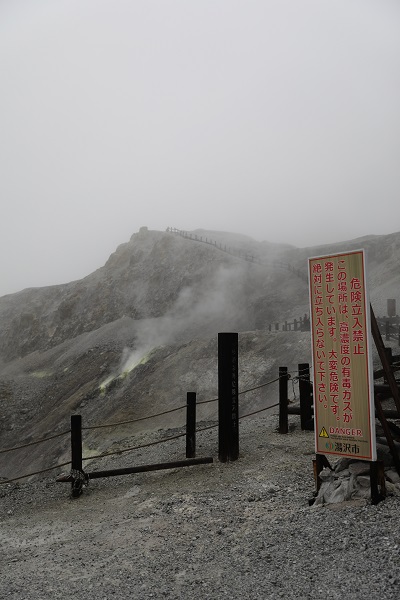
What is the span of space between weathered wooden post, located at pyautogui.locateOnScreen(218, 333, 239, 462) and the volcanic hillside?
10542mm

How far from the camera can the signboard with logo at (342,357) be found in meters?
5.44

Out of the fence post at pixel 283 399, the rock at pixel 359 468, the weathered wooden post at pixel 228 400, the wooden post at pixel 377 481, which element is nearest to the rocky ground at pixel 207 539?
the wooden post at pixel 377 481

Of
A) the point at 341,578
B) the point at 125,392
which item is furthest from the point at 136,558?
the point at 125,392

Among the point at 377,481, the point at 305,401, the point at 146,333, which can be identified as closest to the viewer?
the point at 377,481

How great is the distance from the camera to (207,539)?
17.8 feet

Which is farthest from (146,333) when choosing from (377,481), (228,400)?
(377,481)

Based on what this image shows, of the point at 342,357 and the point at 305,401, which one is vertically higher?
the point at 342,357

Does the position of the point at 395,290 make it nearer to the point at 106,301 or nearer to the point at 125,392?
the point at 125,392

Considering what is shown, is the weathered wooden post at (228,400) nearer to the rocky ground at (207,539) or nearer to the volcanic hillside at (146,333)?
the rocky ground at (207,539)

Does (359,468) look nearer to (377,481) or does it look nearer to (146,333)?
(377,481)

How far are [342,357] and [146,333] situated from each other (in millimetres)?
29162

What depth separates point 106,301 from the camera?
43.7m

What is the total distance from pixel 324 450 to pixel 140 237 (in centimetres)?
4735

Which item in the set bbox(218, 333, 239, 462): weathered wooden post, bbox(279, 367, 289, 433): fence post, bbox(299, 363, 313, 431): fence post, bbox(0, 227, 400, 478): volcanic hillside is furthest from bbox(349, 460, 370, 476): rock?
bbox(0, 227, 400, 478): volcanic hillside
